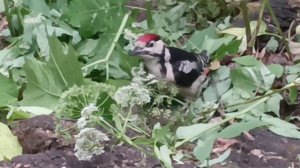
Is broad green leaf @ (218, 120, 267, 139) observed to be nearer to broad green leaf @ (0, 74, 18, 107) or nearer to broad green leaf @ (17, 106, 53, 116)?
broad green leaf @ (17, 106, 53, 116)

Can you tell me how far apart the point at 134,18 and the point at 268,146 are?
3.01 ft

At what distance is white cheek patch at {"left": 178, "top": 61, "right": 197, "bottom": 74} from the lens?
9.00 ft

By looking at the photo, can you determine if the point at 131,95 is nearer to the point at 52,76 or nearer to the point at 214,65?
the point at 52,76

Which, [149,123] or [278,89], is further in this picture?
[278,89]

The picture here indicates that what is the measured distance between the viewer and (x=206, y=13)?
326 centimetres

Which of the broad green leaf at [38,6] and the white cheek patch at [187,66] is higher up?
the white cheek patch at [187,66]

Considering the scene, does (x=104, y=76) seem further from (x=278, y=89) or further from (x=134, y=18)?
(x=278, y=89)

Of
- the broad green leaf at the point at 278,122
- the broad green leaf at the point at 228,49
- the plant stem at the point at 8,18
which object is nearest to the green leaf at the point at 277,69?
the broad green leaf at the point at 228,49

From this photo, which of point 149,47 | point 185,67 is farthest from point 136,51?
point 185,67

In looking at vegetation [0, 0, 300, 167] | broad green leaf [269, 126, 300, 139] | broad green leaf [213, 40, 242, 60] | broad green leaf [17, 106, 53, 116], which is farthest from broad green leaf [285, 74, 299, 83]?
broad green leaf [17, 106, 53, 116]

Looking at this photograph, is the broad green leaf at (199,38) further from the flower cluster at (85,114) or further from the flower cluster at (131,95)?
the flower cluster at (85,114)

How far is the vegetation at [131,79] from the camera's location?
2326 mm

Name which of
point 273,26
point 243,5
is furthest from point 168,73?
point 273,26

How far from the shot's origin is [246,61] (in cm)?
282
